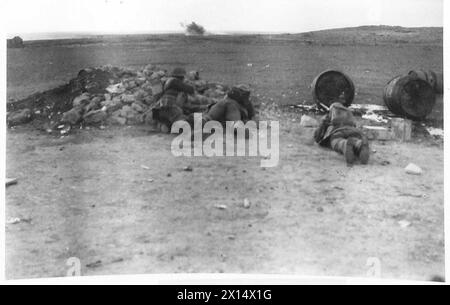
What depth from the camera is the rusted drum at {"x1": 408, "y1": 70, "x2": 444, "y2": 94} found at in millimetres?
7230

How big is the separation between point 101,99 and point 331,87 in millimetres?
3041

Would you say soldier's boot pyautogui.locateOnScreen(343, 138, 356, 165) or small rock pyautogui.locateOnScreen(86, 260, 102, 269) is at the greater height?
soldier's boot pyautogui.locateOnScreen(343, 138, 356, 165)

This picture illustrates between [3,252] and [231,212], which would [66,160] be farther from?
[231,212]

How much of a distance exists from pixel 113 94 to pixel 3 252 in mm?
2758

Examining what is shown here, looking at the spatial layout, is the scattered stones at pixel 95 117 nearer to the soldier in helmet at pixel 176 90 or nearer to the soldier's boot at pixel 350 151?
the soldier in helmet at pixel 176 90

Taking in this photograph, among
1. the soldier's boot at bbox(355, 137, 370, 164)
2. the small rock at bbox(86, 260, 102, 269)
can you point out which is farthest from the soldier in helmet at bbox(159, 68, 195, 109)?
the small rock at bbox(86, 260, 102, 269)

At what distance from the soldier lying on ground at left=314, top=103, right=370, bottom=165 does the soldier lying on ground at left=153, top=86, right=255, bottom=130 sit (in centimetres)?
95

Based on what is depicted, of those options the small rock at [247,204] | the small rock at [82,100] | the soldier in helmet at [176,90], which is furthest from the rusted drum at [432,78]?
the small rock at [82,100]

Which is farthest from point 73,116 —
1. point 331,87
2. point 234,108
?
point 331,87

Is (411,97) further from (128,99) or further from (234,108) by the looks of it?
(128,99)

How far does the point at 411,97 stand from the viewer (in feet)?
24.1

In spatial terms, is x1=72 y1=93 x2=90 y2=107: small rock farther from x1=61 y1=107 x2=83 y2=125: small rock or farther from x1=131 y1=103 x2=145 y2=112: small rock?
x1=131 y1=103 x2=145 y2=112: small rock

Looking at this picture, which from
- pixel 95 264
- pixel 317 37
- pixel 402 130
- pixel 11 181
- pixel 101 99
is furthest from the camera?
pixel 317 37

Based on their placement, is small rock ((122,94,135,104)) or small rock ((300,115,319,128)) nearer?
small rock ((300,115,319,128))
